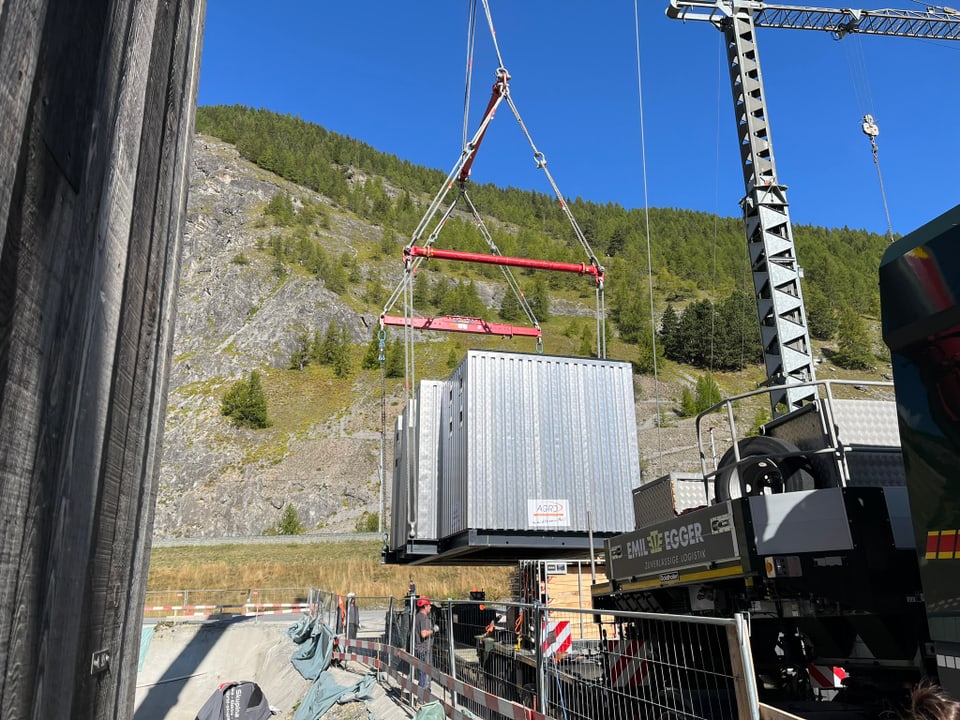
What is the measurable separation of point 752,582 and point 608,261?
141911 mm

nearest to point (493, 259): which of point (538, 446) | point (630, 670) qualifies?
point (538, 446)

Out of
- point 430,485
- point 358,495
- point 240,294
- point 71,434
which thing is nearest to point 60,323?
point 71,434

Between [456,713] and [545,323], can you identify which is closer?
[456,713]

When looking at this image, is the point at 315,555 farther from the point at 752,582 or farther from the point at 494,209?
the point at 494,209

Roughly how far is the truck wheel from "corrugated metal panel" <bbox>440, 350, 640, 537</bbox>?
7662mm

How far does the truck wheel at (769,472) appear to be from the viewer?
5.95 m

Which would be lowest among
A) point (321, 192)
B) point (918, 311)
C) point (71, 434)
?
point (71, 434)

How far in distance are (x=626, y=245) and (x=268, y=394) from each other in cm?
9175

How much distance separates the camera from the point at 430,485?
16.3m

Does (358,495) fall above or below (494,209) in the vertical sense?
below

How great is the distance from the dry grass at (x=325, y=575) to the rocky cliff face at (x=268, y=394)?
9349 millimetres

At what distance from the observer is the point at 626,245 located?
146 m

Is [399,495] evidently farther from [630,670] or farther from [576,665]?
[630,670]

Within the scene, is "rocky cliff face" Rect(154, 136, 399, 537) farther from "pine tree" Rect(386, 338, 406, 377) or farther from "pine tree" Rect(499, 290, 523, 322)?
"pine tree" Rect(499, 290, 523, 322)
